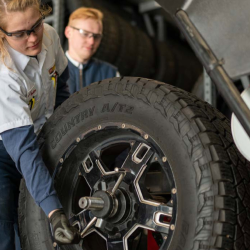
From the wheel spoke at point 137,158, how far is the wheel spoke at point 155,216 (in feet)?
0.34

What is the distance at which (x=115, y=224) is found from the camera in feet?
4.08

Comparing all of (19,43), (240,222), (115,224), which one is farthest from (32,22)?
(240,222)

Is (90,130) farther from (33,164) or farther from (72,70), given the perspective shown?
(72,70)

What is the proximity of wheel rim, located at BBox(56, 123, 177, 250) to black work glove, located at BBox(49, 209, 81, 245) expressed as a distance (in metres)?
A: 0.08

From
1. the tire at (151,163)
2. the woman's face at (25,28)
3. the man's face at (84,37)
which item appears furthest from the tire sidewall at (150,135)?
the man's face at (84,37)

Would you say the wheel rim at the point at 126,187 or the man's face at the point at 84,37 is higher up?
the wheel rim at the point at 126,187

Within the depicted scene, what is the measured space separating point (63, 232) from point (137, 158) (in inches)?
11.2

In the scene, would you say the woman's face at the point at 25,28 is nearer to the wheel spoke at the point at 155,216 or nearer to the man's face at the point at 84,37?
the wheel spoke at the point at 155,216

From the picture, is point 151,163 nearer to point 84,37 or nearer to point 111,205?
point 111,205

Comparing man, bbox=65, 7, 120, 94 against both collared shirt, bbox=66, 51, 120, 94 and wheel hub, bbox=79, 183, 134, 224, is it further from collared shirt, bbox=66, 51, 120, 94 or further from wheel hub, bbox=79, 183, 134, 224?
wheel hub, bbox=79, 183, 134, 224

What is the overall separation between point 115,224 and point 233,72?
1.80 feet

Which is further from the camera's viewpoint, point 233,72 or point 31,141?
point 31,141

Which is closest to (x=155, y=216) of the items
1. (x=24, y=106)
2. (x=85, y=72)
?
(x=24, y=106)

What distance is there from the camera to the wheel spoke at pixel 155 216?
3.74 feet
